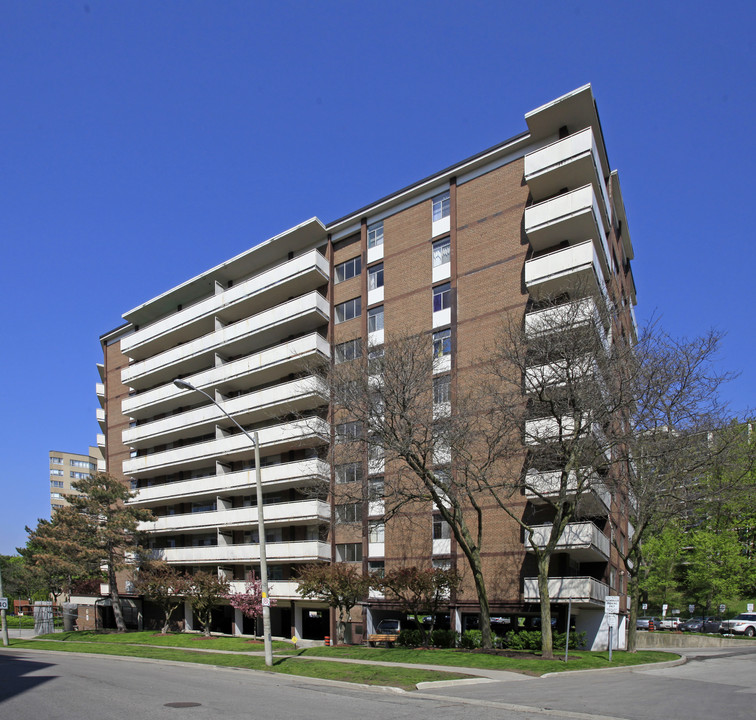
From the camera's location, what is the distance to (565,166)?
31500mm

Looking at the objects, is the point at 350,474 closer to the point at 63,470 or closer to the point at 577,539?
the point at 577,539

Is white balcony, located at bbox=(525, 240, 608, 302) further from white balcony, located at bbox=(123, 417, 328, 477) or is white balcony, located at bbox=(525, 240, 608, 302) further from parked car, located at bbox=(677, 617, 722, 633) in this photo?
parked car, located at bbox=(677, 617, 722, 633)

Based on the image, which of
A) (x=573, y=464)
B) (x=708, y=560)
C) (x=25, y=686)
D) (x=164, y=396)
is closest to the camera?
(x=25, y=686)

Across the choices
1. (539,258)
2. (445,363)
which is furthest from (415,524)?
(539,258)

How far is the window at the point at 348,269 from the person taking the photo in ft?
136

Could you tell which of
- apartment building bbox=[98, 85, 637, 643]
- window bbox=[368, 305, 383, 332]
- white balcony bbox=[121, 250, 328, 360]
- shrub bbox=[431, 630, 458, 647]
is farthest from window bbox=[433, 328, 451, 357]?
shrub bbox=[431, 630, 458, 647]

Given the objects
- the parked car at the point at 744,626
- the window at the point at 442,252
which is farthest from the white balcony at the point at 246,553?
the parked car at the point at 744,626

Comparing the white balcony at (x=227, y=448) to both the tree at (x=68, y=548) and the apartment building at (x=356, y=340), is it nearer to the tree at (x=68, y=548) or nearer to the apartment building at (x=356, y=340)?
the apartment building at (x=356, y=340)

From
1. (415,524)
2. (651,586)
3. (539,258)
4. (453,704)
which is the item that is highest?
(539,258)

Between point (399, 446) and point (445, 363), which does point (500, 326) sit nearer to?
point (445, 363)

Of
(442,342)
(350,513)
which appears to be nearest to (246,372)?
(350,513)

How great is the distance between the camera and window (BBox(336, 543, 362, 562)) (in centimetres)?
3800

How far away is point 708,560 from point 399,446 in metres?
41.7

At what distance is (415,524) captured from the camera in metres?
35.1
